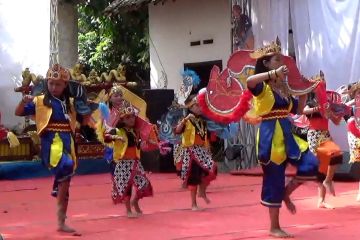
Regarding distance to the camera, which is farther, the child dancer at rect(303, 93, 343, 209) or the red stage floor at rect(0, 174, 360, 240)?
the child dancer at rect(303, 93, 343, 209)

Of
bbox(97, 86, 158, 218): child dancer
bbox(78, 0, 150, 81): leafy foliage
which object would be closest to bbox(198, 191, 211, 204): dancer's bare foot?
bbox(97, 86, 158, 218): child dancer

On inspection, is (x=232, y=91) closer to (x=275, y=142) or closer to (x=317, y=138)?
(x=275, y=142)

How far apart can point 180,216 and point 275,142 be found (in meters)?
1.95

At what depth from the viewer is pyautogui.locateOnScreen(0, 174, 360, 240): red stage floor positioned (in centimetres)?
642

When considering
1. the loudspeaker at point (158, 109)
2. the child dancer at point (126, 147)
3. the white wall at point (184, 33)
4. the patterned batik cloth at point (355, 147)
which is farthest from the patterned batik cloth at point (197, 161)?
the white wall at point (184, 33)

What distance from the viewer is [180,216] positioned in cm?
760

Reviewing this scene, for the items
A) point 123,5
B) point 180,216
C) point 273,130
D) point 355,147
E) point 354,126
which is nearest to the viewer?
point 273,130

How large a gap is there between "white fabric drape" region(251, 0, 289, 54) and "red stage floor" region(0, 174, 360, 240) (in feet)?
9.75

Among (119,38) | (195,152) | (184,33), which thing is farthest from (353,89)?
(119,38)

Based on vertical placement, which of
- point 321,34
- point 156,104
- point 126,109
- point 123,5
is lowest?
point 126,109

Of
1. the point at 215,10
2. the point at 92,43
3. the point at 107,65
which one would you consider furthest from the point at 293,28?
the point at 92,43

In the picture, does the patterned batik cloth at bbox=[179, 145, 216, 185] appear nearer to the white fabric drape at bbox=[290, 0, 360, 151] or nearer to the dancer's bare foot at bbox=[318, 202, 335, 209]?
the dancer's bare foot at bbox=[318, 202, 335, 209]

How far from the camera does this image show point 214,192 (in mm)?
10062

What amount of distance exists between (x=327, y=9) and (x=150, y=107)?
4182 millimetres
